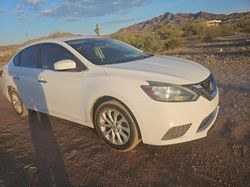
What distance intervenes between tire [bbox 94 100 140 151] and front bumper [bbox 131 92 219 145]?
17cm

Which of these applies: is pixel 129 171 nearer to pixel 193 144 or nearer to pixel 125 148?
pixel 125 148

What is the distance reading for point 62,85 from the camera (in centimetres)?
491

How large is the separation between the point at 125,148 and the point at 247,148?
1.66m

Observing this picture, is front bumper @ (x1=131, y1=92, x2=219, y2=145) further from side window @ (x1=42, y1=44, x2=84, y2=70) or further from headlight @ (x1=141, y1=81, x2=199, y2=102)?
side window @ (x1=42, y1=44, x2=84, y2=70)

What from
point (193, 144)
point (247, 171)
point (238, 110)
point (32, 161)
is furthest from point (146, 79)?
point (238, 110)

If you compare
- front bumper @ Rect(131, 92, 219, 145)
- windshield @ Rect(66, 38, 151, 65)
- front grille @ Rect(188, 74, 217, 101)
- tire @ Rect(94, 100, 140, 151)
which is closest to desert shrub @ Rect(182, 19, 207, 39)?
windshield @ Rect(66, 38, 151, 65)

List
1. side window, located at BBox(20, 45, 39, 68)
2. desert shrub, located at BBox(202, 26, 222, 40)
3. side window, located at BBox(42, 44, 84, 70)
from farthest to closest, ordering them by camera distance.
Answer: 1. desert shrub, located at BBox(202, 26, 222, 40)
2. side window, located at BBox(20, 45, 39, 68)
3. side window, located at BBox(42, 44, 84, 70)

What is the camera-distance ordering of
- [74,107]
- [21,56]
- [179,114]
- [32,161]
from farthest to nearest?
[21,56] → [74,107] → [32,161] → [179,114]

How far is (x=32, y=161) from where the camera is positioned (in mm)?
4297

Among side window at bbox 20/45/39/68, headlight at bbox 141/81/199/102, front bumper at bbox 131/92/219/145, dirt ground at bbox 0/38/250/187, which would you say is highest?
side window at bbox 20/45/39/68

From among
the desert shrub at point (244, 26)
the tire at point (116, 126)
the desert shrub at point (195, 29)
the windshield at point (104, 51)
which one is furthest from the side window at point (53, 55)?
the desert shrub at point (195, 29)

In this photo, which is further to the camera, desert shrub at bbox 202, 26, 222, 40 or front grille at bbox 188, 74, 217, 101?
desert shrub at bbox 202, 26, 222, 40

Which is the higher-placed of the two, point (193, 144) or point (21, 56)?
point (21, 56)

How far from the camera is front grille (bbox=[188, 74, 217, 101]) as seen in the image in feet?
12.7
